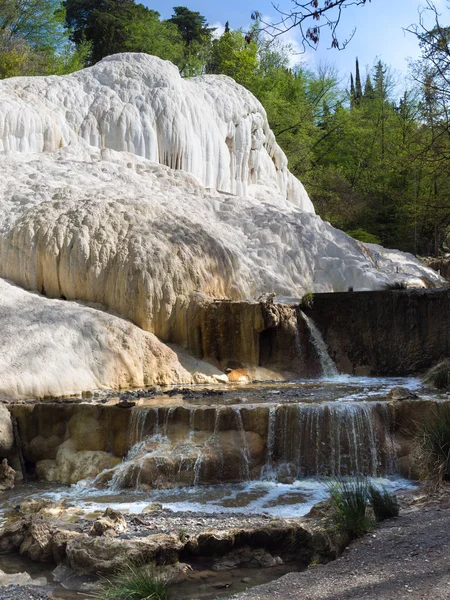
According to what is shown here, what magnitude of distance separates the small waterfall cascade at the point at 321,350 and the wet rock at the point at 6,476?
736cm

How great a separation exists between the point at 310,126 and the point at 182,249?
24524 mm

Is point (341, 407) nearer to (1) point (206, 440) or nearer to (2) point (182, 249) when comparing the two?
(1) point (206, 440)

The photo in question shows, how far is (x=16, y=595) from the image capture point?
5742 mm

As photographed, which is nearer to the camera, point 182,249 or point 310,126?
point 182,249

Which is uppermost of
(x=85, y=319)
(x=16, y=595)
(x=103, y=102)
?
(x=103, y=102)

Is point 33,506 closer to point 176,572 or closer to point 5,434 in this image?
point 5,434

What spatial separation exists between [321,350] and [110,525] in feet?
30.5

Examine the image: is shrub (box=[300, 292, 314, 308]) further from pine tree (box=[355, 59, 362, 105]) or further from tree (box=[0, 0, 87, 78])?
pine tree (box=[355, 59, 362, 105])

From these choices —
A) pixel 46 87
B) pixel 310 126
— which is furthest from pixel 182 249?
pixel 310 126

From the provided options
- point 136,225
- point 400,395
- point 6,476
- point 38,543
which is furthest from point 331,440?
point 136,225

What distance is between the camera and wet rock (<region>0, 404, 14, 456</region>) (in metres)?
9.89

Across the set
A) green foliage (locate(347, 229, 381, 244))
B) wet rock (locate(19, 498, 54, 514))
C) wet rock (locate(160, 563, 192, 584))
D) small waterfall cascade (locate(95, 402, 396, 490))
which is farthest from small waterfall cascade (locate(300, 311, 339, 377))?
green foliage (locate(347, 229, 381, 244))

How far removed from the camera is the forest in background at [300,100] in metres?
31.6

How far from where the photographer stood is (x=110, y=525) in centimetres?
684
